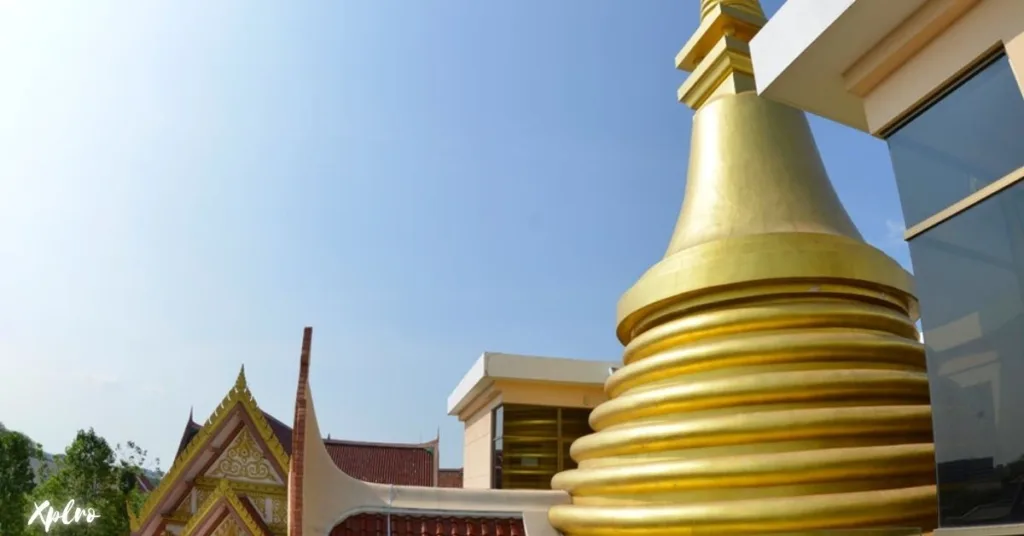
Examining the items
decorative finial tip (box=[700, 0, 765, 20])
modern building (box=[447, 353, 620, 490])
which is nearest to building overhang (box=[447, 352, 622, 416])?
modern building (box=[447, 353, 620, 490])

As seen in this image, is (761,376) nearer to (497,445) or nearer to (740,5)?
(740,5)

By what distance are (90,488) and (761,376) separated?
24046 mm

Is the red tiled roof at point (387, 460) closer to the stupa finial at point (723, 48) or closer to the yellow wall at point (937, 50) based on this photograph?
the stupa finial at point (723, 48)

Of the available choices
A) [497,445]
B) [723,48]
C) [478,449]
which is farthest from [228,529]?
[723,48]

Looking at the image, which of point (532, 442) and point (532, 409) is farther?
point (532, 409)

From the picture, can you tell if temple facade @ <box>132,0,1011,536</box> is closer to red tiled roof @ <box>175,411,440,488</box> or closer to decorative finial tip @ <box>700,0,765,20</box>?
decorative finial tip @ <box>700,0,765,20</box>

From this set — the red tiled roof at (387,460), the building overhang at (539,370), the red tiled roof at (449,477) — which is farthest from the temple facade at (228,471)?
the red tiled roof at (449,477)

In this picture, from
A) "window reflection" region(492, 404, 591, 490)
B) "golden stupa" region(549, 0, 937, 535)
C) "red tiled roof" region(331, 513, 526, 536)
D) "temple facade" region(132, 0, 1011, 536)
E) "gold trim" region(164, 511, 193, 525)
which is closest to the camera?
"temple facade" region(132, 0, 1011, 536)

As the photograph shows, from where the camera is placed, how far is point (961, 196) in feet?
7.97

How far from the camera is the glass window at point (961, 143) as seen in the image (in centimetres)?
230

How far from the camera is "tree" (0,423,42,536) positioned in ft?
72.4

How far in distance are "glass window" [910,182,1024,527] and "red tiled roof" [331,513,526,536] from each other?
302 centimetres

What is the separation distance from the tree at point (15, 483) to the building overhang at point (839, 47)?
2532 cm

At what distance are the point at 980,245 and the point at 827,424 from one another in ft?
5.12
